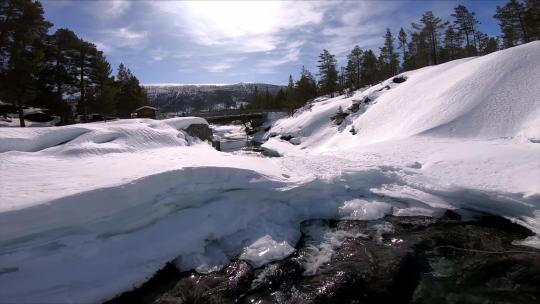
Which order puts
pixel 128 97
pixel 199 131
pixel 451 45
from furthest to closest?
pixel 451 45 < pixel 128 97 < pixel 199 131

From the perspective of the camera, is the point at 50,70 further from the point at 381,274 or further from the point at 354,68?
the point at 354,68

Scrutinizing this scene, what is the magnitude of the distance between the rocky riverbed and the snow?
10.9 inches

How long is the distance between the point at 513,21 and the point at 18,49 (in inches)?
2262

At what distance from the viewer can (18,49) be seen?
2275 cm

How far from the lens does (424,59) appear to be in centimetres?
6128

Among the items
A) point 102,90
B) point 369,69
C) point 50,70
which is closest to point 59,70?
point 50,70

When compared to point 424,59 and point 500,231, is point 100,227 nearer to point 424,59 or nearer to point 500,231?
point 500,231

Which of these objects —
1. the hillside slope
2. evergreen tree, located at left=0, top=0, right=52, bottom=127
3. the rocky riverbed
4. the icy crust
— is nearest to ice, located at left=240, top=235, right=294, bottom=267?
the rocky riverbed

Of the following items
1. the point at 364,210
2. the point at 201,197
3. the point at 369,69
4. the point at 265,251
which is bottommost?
the point at 265,251

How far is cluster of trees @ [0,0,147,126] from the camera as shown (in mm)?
22594

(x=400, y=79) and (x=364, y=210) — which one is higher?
(x=400, y=79)

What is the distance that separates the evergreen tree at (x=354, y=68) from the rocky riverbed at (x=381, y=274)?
64.9 meters

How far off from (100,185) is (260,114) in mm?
53615

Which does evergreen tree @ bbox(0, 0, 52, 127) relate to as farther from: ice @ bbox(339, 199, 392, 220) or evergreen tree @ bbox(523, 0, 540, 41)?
evergreen tree @ bbox(523, 0, 540, 41)
